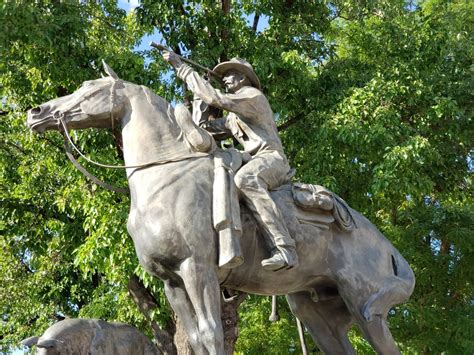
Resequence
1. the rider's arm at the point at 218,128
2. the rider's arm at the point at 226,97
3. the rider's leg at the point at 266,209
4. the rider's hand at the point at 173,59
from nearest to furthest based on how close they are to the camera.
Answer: the rider's leg at the point at 266,209
the rider's arm at the point at 226,97
the rider's hand at the point at 173,59
the rider's arm at the point at 218,128

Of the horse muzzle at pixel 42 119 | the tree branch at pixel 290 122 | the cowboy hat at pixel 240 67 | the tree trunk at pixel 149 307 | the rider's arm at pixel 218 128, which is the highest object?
the cowboy hat at pixel 240 67

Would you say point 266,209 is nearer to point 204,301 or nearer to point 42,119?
point 204,301

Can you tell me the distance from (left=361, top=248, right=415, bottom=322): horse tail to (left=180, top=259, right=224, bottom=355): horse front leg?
133 centimetres

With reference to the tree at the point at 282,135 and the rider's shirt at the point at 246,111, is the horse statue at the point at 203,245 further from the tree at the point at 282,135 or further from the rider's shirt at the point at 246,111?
the tree at the point at 282,135

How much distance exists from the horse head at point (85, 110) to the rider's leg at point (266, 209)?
1133 mm

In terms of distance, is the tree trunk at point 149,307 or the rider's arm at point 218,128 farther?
the tree trunk at point 149,307

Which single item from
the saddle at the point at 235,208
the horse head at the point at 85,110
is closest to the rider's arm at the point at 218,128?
the saddle at the point at 235,208

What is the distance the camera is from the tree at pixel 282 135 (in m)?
11.5

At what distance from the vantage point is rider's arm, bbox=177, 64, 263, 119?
6055 mm

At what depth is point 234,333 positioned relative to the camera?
411 inches

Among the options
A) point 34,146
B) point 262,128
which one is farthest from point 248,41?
point 262,128

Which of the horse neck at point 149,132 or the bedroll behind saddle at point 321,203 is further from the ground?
the horse neck at point 149,132

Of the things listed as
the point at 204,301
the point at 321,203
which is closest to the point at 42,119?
the point at 204,301

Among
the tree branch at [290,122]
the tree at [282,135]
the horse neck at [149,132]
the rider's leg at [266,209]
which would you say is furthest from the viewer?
the tree branch at [290,122]
